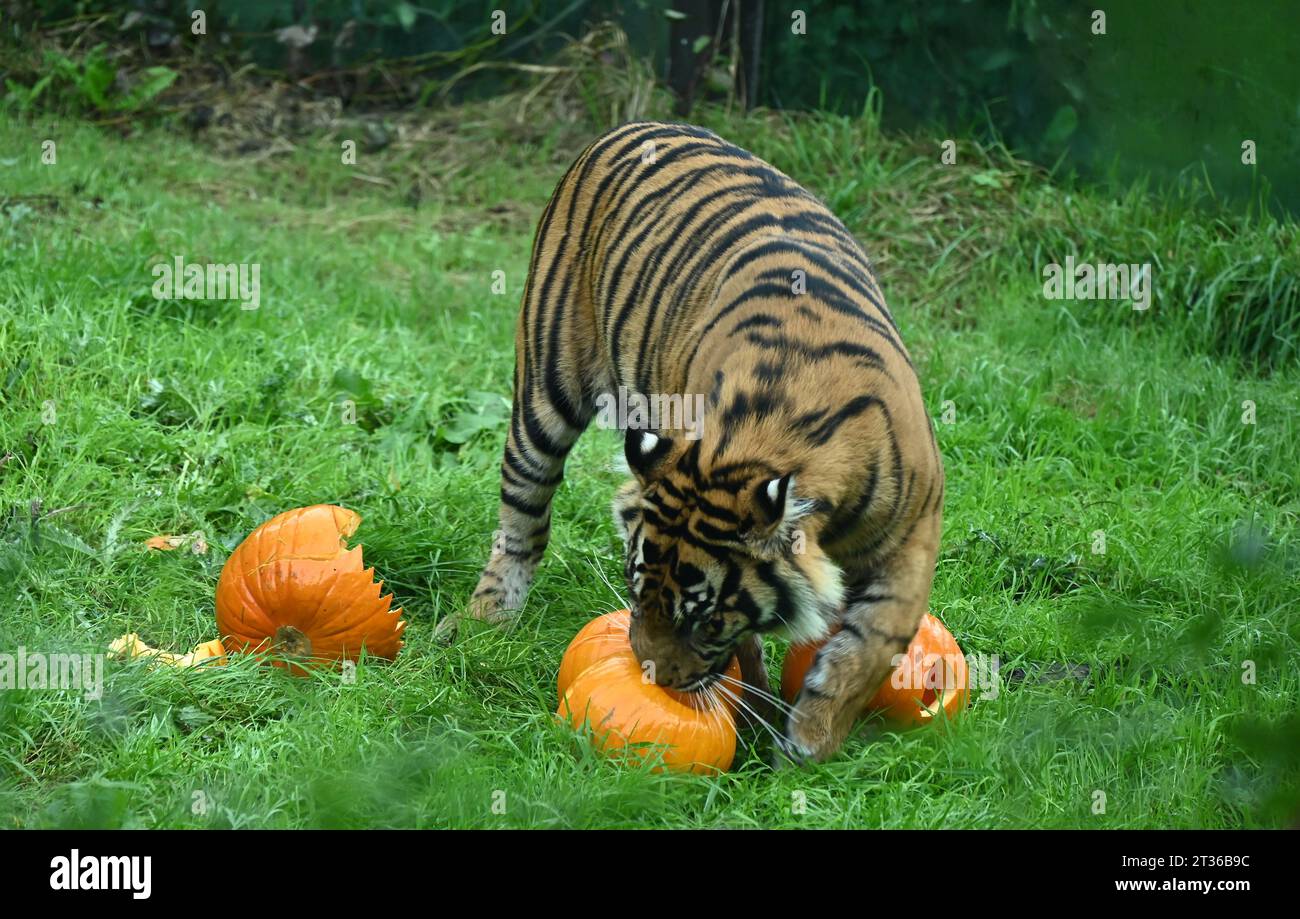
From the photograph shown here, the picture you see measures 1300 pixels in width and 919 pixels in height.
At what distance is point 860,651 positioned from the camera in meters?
3.63

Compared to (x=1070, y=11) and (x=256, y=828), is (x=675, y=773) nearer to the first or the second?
(x=256, y=828)

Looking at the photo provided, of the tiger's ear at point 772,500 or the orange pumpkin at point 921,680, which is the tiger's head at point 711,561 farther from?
the orange pumpkin at point 921,680

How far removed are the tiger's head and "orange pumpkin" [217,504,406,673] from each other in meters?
1.04

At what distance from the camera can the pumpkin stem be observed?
4133mm

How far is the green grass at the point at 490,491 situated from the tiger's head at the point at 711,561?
14.3 inches

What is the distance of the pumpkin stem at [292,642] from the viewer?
4.13m

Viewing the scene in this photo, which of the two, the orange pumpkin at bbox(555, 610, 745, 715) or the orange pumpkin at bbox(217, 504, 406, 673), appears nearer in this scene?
the orange pumpkin at bbox(555, 610, 745, 715)

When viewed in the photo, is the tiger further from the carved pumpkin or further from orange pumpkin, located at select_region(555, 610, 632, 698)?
orange pumpkin, located at select_region(555, 610, 632, 698)

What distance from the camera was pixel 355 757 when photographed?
3496 millimetres

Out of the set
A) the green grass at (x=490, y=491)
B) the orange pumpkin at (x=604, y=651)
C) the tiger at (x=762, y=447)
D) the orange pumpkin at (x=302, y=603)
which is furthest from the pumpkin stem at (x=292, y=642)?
the orange pumpkin at (x=604, y=651)

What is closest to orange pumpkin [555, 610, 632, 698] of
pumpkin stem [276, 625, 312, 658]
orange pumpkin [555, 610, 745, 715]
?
orange pumpkin [555, 610, 745, 715]

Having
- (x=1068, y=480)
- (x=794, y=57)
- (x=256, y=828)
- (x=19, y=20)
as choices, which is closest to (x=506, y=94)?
(x=794, y=57)

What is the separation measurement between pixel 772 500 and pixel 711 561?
9.1 inches

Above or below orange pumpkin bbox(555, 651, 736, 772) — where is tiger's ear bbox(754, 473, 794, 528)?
above
